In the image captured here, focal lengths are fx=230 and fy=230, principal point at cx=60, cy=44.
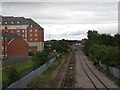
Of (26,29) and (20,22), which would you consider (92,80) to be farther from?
(20,22)

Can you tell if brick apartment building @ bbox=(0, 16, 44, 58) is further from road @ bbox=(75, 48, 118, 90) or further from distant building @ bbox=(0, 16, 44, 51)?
road @ bbox=(75, 48, 118, 90)

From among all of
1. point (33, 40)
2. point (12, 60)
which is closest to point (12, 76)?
point (12, 60)

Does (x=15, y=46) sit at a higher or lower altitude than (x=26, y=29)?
lower

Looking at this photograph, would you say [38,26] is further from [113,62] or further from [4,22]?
[113,62]

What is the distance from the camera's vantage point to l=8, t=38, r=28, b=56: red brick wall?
6444 centimetres

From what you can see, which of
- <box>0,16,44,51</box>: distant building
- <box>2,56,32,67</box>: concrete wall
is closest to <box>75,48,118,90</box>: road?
<box>2,56,32,67</box>: concrete wall

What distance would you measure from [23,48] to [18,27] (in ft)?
106

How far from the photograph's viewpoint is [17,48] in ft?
216

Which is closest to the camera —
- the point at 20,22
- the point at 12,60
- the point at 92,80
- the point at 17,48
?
the point at 92,80

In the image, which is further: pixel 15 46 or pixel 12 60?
pixel 15 46

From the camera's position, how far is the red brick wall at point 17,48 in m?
64.4

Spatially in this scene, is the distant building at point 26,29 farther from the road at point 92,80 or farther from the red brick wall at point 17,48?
the road at point 92,80

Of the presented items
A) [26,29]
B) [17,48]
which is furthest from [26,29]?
[17,48]

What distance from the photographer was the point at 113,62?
98.1ft
